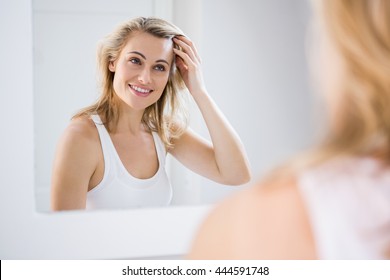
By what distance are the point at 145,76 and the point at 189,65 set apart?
12 centimetres

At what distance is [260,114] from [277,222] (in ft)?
3.64

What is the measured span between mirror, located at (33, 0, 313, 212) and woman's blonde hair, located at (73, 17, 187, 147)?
18 millimetres

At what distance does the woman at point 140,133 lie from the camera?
53.5 inches

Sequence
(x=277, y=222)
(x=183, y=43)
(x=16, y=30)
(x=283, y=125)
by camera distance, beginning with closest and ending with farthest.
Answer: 1. (x=277, y=222)
2. (x=16, y=30)
3. (x=183, y=43)
4. (x=283, y=125)

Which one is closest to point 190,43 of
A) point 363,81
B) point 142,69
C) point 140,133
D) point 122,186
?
point 142,69

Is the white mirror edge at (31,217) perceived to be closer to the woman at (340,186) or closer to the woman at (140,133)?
the woman at (140,133)

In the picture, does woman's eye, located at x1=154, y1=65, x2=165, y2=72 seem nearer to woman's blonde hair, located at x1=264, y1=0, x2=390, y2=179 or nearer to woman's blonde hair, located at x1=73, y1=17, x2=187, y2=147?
woman's blonde hair, located at x1=73, y1=17, x2=187, y2=147

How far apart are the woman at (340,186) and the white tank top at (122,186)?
971 mm

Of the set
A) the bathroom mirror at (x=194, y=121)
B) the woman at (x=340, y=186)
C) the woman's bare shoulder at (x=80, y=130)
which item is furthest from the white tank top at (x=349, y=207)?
the woman's bare shoulder at (x=80, y=130)

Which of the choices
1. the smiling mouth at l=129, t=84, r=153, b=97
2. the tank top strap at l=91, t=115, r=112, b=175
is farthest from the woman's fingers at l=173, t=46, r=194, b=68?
the tank top strap at l=91, t=115, r=112, b=175

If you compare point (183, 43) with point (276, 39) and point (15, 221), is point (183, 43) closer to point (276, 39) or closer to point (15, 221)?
point (276, 39)

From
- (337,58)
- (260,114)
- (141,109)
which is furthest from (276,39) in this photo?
(337,58)

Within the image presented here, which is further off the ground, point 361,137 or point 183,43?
point 183,43
